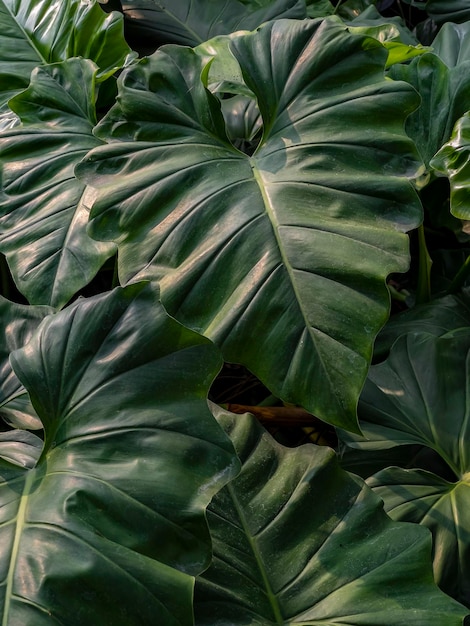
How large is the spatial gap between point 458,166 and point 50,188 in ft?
2.19

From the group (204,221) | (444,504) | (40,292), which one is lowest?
(444,504)

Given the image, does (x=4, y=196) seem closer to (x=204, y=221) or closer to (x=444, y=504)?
(x=204, y=221)

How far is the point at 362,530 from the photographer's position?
2.90 feet

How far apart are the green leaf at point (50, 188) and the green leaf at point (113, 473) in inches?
9.6

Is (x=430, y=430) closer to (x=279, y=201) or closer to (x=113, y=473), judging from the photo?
(x=279, y=201)

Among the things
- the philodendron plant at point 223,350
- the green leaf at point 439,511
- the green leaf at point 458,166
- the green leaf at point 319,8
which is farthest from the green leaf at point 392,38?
the green leaf at point 439,511

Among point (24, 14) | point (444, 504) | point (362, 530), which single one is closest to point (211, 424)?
point (362, 530)

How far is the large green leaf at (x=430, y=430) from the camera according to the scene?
937mm

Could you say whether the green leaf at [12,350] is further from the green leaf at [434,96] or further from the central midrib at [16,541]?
the green leaf at [434,96]

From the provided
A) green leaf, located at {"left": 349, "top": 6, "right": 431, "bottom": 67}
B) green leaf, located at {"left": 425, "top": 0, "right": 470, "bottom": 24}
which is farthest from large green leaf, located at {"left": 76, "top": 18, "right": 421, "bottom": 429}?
green leaf, located at {"left": 425, "top": 0, "right": 470, "bottom": 24}

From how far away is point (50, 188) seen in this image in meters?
1.21

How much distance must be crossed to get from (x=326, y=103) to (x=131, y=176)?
0.31m

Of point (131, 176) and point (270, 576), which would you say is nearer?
point (270, 576)

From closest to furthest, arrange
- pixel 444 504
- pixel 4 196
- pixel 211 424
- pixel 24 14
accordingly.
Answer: pixel 211 424
pixel 444 504
pixel 4 196
pixel 24 14
